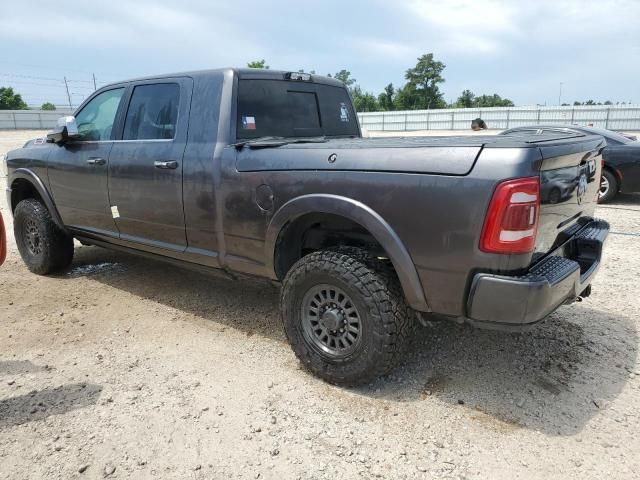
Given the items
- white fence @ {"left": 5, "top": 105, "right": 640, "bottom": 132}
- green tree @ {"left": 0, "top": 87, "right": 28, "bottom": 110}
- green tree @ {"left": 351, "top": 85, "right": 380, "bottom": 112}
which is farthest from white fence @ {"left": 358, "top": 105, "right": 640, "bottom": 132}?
green tree @ {"left": 0, "top": 87, "right": 28, "bottom": 110}

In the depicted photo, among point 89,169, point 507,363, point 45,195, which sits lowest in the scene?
point 507,363

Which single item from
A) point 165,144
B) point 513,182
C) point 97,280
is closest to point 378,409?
point 513,182

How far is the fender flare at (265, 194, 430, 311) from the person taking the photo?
8.68ft

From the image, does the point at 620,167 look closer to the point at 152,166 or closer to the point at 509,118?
the point at 152,166

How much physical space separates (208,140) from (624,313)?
3.47m

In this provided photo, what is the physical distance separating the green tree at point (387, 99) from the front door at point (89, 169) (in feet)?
243

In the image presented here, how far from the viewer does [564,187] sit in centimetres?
261

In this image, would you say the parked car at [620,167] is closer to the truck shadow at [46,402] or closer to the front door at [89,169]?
the front door at [89,169]

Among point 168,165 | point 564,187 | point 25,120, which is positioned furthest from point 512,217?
point 25,120

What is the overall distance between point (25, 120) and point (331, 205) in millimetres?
Result: 59341

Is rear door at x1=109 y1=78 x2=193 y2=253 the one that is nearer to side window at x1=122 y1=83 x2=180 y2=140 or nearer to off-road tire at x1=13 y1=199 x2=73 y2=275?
side window at x1=122 y1=83 x2=180 y2=140

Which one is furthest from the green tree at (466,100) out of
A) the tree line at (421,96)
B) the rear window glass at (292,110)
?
the rear window glass at (292,110)

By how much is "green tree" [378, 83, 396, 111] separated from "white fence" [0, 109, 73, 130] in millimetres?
44128

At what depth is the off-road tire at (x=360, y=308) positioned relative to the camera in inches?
109
